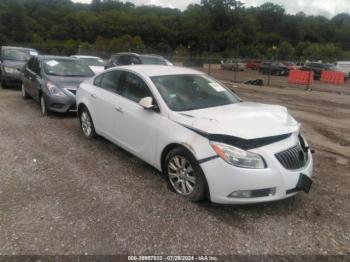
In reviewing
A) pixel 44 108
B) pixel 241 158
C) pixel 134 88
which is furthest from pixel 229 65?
pixel 241 158

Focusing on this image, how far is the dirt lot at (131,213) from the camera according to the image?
3.36 meters

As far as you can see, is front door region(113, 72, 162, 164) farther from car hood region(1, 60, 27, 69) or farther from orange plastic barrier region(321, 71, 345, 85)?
orange plastic barrier region(321, 71, 345, 85)

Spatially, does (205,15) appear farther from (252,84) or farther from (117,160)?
(117,160)

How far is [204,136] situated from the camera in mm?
3879

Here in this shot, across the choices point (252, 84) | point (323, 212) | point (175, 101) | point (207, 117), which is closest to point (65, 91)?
point (175, 101)

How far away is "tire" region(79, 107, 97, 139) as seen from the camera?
6.40 meters

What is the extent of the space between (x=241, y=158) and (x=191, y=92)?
64.3 inches

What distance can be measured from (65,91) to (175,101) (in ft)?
14.6

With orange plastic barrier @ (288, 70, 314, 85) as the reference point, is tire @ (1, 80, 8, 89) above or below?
above

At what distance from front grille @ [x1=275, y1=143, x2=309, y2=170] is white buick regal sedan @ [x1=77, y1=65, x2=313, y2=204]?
1 cm

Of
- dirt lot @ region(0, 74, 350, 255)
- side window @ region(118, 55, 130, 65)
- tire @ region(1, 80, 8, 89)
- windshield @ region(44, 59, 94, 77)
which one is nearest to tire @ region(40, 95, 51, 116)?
windshield @ region(44, 59, 94, 77)

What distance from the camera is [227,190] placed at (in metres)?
3.69

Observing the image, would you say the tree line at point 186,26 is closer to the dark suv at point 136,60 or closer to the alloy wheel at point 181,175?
the dark suv at point 136,60

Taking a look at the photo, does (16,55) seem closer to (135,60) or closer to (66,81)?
(135,60)
